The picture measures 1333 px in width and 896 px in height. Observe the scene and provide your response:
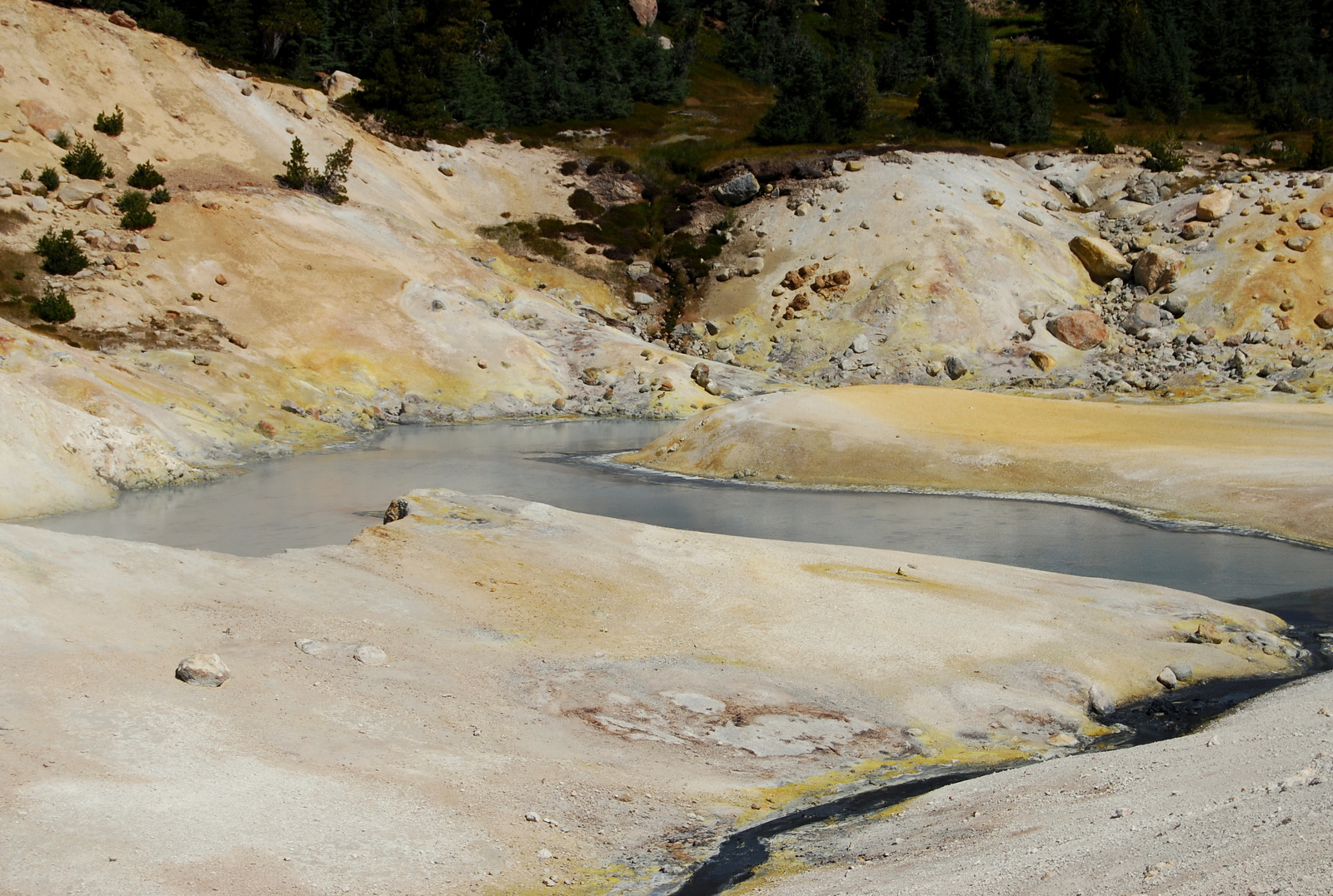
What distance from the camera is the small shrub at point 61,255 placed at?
1924 inches

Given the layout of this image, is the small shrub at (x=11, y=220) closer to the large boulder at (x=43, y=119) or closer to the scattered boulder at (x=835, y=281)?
the large boulder at (x=43, y=119)

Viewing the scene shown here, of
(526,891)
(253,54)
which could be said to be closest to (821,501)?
(526,891)

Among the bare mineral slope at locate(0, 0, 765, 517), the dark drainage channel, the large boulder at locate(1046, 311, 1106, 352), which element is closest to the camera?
the dark drainage channel

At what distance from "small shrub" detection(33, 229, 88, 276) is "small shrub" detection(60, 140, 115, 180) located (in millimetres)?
7306

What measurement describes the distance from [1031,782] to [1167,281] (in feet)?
199

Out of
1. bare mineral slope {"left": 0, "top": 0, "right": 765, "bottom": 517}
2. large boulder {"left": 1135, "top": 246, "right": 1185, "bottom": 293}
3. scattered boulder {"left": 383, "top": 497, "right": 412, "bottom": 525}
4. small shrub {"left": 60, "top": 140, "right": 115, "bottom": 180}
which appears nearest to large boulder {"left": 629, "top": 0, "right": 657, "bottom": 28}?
bare mineral slope {"left": 0, "top": 0, "right": 765, "bottom": 517}

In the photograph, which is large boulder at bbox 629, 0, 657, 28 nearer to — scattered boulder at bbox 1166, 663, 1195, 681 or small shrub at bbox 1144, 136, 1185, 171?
small shrub at bbox 1144, 136, 1185, 171

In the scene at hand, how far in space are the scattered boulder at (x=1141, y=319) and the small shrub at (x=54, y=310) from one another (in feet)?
173

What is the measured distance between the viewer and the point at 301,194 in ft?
205

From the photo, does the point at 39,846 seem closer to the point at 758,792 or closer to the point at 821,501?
the point at 758,792

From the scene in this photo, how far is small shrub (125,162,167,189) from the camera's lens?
5672cm

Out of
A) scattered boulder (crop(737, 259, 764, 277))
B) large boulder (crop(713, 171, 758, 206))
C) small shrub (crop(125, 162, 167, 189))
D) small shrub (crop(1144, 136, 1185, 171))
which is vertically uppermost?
small shrub (crop(1144, 136, 1185, 171))

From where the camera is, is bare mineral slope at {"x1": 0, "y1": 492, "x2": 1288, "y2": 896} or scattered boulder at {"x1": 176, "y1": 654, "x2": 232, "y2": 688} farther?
scattered boulder at {"x1": 176, "y1": 654, "x2": 232, "y2": 688}

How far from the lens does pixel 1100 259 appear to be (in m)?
69.7
